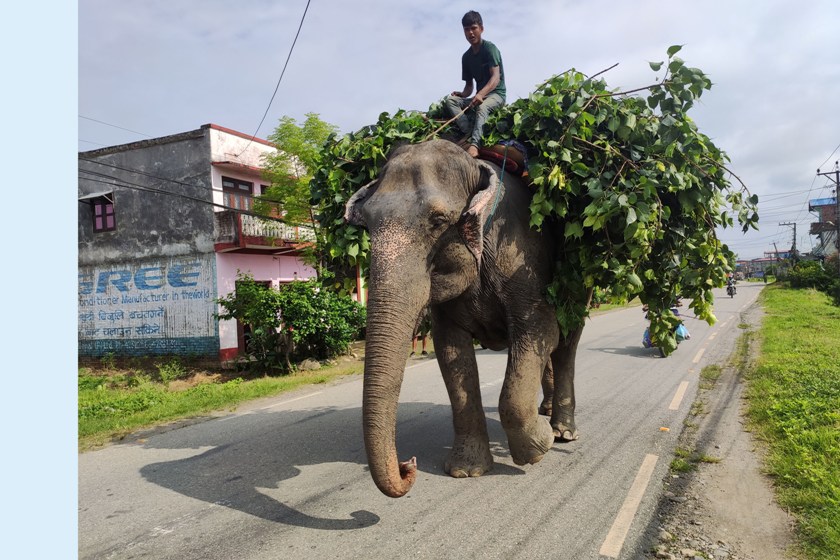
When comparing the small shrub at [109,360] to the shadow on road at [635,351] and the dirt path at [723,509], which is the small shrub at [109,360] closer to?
the shadow on road at [635,351]

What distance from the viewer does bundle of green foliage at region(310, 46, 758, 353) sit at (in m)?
4.22

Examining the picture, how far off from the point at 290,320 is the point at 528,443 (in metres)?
10.4

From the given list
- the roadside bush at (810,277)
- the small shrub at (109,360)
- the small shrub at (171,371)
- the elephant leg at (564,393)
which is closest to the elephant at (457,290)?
the elephant leg at (564,393)

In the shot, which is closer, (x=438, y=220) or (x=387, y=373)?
(x=387, y=373)

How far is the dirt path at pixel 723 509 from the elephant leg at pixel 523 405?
3.38 feet

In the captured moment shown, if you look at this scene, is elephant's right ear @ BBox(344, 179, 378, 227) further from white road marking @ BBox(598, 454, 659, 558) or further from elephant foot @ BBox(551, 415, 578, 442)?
elephant foot @ BBox(551, 415, 578, 442)

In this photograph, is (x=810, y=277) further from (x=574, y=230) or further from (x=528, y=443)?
(x=528, y=443)

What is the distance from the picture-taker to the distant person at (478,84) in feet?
16.6

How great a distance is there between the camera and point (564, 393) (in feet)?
19.9

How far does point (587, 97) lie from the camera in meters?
4.41

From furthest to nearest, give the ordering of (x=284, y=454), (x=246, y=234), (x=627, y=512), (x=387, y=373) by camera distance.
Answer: (x=246, y=234) → (x=284, y=454) → (x=627, y=512) → (x=387, y=373)

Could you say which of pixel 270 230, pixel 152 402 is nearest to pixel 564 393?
pixel 152 402

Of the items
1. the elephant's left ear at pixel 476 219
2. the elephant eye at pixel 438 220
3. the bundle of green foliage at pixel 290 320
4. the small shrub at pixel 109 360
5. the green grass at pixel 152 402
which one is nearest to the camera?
the elephant eye at pixel 438 220

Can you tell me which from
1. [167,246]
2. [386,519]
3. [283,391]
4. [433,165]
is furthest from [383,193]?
[167,246]
